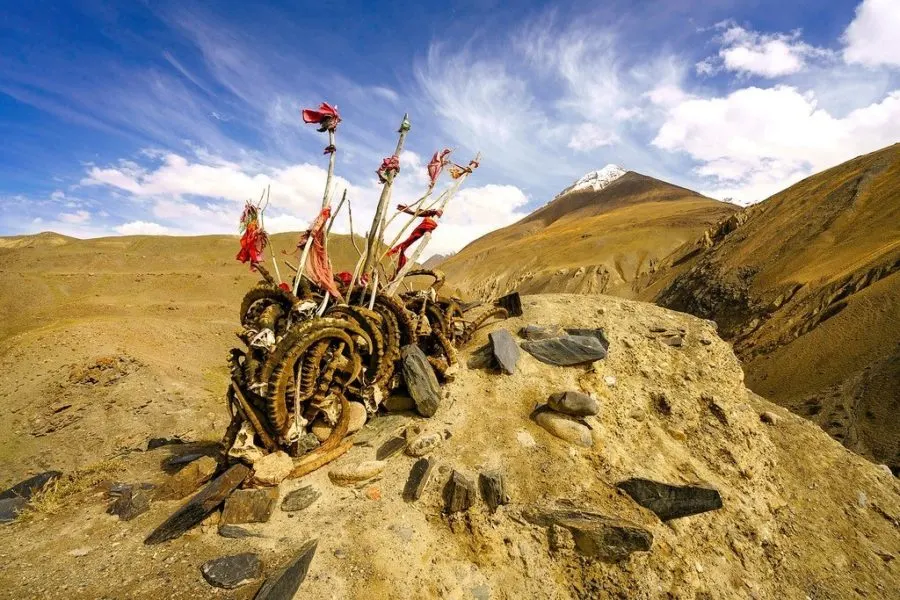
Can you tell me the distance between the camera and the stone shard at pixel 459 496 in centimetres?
379

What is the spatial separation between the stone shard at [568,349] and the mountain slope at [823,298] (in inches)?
329

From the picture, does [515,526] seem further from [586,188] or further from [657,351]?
[586,188]

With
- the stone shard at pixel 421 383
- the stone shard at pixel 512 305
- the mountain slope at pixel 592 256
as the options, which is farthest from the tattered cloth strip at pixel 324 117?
the mountain slope at pixel 592 256

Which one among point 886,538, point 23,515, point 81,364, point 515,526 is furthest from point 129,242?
point 886,538

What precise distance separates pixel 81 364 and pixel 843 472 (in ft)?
55.2

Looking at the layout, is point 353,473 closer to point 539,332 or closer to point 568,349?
point 568,349

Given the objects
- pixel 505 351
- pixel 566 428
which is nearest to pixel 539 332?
pixel 505 351

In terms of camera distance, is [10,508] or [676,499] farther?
[676,499]

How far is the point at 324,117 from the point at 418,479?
3.93 m

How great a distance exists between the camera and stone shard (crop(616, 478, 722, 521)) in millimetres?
4168

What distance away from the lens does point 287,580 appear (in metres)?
2.96

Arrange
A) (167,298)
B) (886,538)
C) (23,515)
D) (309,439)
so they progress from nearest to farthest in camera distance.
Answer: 1. (23,515)
2. (309,439)
3. (886,538)
4. (167,298)

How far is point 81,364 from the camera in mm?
12008

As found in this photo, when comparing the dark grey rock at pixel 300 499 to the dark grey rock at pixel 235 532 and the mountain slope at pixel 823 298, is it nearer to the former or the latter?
the dark grey rock at pixel 235 532
